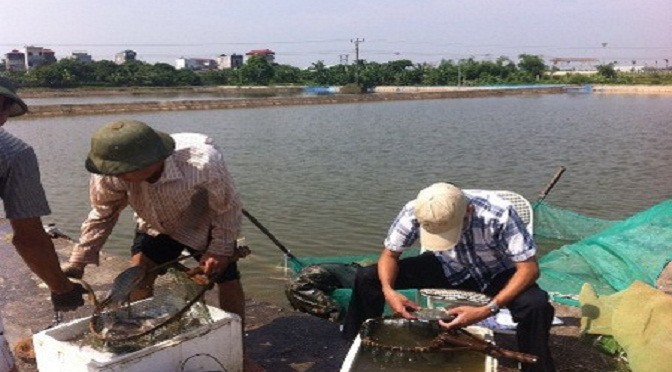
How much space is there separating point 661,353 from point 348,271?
2.13m

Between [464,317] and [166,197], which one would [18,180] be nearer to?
[166,197]

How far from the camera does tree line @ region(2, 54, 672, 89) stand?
203ft

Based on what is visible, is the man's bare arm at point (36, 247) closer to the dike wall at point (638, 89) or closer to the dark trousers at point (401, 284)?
the dark trousers at point (401, 284)

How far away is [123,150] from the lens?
233 centimetres

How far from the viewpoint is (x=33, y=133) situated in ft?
66.6

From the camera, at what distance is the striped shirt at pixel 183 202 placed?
102 inches

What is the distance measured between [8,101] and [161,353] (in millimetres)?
1082

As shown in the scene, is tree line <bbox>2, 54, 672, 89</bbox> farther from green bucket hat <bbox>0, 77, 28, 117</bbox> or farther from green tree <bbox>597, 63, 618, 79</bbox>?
green bucket hat <bbox>0, 77, 28, 117</bbox>

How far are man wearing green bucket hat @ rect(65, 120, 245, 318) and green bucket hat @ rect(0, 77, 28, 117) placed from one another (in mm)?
320

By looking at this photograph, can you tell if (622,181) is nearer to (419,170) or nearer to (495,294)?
(419,170)

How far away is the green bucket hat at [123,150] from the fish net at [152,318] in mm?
583

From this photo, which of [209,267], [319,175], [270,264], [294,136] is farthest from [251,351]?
[294,136]

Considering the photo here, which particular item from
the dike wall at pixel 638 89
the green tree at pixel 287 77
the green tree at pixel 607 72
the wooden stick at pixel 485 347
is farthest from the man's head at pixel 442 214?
the green tree at pixel 607 72

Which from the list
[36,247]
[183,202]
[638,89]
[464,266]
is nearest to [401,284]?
[464,266]
